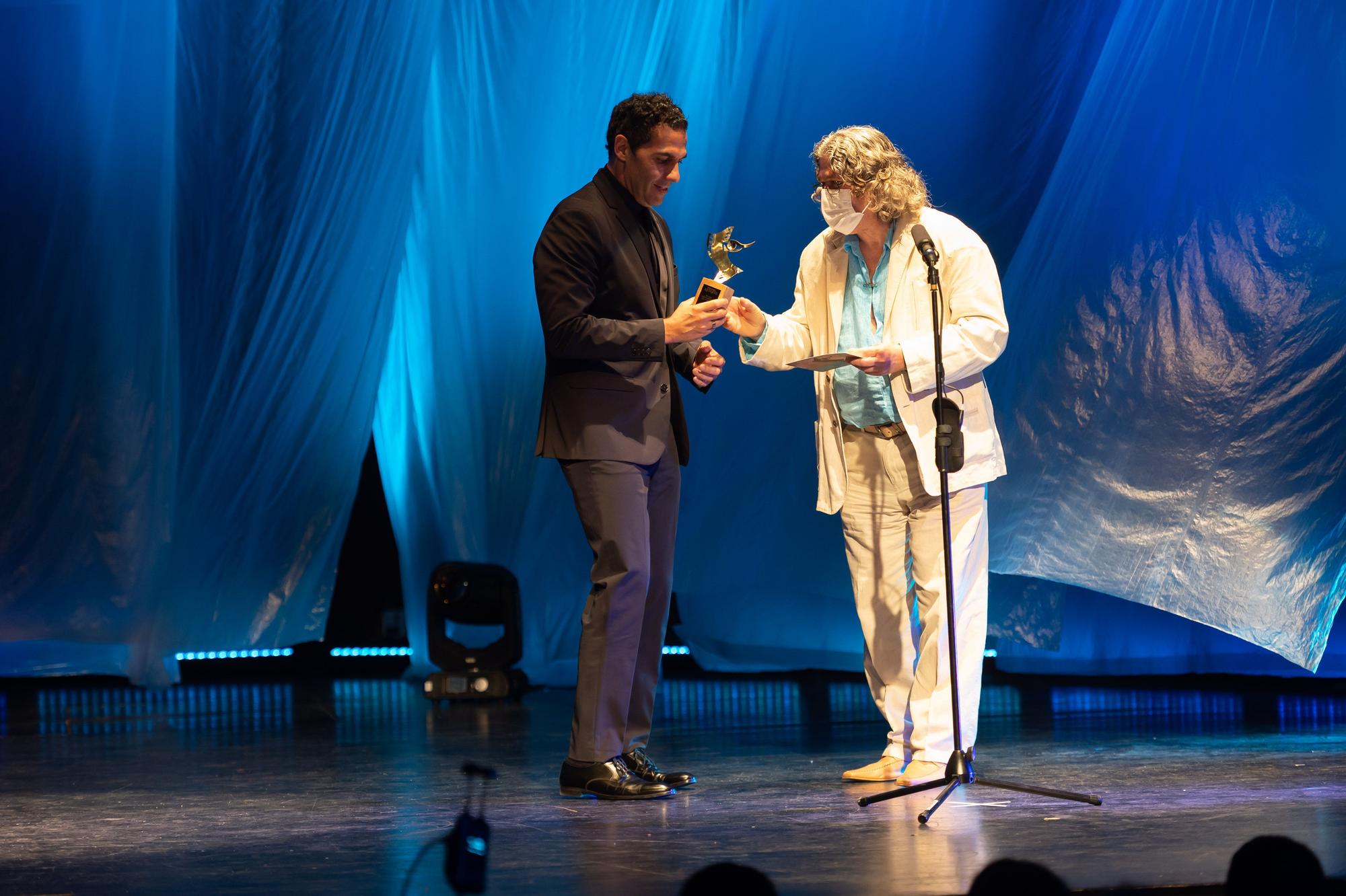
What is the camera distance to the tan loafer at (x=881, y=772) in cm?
303

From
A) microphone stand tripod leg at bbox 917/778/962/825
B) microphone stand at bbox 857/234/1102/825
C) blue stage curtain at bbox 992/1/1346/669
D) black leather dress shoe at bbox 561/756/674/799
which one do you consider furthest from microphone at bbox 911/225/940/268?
blue stage curtain at bbox 992/1/1346/669

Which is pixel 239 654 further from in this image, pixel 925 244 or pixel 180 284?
pixel 925 244

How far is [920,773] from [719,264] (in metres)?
1.14

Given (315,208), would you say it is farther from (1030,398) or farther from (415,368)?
(1030,398)

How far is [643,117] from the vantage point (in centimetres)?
292

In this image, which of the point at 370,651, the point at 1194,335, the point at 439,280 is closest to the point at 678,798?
the point at 1194,335

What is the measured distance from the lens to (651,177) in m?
2.99

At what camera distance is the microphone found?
2.74 m

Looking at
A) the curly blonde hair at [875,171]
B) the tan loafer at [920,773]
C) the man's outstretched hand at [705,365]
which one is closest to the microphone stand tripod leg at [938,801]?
the tan loafer at [920,773]

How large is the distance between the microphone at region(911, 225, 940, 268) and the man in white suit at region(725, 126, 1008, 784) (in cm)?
17

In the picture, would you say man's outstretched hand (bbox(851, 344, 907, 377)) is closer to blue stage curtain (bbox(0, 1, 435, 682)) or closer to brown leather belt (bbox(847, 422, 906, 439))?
brown leather belt (bbox(847, 422, 906, 439))

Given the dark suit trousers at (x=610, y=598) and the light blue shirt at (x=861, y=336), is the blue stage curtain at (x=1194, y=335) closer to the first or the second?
the light blue shirt at (x=861, y=336)

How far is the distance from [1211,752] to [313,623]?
145 inches

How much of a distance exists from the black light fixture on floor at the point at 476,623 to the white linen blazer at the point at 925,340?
2366 mm
